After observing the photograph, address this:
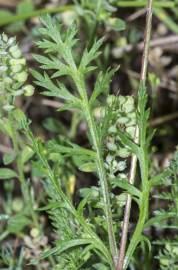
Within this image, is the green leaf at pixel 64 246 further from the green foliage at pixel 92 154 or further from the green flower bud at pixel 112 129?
the green flower bud at pixel 112 129

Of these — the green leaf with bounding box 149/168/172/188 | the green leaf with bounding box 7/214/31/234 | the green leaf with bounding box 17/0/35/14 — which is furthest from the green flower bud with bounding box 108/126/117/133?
the green leaf with bounding box 17/0/35/14

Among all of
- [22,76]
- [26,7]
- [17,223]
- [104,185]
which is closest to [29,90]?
[22,76]

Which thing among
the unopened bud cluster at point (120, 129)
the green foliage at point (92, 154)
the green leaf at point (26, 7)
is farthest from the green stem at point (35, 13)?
the unopened bud cluster at point (120, 129)

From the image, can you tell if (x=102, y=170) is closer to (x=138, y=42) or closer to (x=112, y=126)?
(x=112, y=126)

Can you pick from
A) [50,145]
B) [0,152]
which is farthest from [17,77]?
[0,152]

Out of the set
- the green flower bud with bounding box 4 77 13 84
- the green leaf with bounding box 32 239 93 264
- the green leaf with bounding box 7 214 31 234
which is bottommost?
the green leaf with bounding box 32 239 93 264

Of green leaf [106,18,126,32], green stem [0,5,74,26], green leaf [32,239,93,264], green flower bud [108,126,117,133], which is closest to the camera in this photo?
green leaf [32,239,93,264]

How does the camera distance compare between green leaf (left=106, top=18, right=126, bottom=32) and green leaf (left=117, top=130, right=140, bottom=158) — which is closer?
green leaf (left=117, top=130, right=140, bottom=158)

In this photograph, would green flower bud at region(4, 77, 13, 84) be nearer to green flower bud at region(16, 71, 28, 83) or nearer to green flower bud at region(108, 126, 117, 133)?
green flower bud at region(16, 71, 28, 83)

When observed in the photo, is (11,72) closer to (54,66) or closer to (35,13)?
(54,66)
